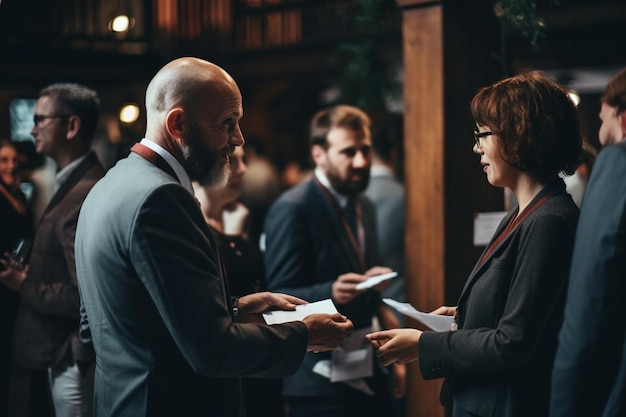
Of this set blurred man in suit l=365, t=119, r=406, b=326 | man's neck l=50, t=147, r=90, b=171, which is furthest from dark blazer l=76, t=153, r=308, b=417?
blurred man in suit l=365, t=119, r=406, b=326

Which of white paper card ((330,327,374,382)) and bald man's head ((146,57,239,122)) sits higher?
bald man's head ((146,57,239,122))

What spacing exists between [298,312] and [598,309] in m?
0.86

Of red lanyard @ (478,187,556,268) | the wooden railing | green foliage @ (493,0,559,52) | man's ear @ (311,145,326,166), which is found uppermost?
the wooden railing

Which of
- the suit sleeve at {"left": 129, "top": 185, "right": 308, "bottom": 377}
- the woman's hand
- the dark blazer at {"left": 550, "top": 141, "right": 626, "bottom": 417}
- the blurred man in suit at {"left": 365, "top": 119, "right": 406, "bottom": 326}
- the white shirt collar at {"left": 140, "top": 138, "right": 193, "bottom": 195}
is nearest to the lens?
the dark blazer at {"left": 550, "top": 141, "right": 626, "bottom": 417}

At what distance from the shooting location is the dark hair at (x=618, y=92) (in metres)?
2.16

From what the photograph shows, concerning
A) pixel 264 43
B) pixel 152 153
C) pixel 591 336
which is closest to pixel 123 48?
pixel 264 43

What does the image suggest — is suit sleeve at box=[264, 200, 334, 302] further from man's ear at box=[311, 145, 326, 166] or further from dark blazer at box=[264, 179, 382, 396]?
man's ear at box=[311, 145, 326, 166]

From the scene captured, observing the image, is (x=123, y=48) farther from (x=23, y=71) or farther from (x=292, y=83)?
(x=292, y=83)

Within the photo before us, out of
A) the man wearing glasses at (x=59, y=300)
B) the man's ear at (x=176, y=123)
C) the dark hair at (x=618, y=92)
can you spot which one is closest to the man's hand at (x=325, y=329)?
the man's ear at (x=176, y=123)

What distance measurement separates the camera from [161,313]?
2000mm

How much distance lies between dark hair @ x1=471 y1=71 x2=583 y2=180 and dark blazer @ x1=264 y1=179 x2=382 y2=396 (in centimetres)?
141

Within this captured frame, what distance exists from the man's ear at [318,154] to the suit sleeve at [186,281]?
1996 millimetres

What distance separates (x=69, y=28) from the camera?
399 inches

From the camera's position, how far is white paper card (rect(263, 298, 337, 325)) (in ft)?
7.84
